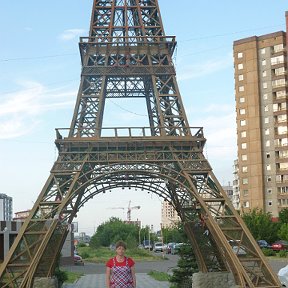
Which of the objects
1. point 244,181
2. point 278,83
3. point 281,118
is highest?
point 278,83

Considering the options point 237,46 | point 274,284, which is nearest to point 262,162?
point 237,46

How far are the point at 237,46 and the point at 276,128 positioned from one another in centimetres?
1584

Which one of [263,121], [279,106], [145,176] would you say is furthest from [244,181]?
[145,176]

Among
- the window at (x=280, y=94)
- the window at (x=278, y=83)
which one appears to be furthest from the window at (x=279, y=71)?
the window at (x=280, y=94)

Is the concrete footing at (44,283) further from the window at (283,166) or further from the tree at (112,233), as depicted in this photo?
the tree at (112,233)

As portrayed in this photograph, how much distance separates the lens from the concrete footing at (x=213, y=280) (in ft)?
89.0

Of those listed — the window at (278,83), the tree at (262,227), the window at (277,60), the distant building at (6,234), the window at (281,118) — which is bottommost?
the distant building at (6,234)

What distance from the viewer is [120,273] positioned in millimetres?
10688

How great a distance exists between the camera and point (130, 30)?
34.1 m

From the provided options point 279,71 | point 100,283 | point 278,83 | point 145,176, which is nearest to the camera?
point 145,176

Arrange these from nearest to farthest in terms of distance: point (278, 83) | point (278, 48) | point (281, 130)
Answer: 1. point (281, 130)
2. point (278, 83)
3. point (278, 48)

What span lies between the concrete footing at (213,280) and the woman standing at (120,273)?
1688 centimetres

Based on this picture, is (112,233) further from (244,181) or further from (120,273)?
(120,273)

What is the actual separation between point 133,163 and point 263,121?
71124 millimetres
